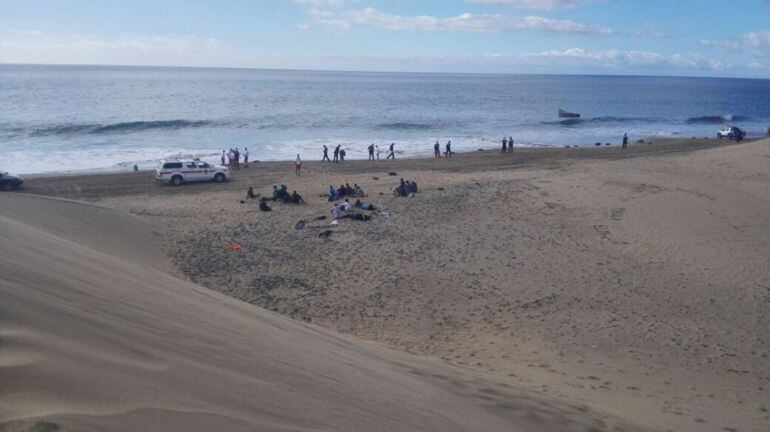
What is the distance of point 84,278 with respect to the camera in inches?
272

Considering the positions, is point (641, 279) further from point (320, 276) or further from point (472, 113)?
point (472, 113)

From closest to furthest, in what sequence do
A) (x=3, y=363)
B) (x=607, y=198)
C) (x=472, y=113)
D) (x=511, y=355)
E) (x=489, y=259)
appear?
(x=3, y=363) → (x=511, y=355) → (x=489, y=259) → (x=607, y=198) → (x=472, y=113)

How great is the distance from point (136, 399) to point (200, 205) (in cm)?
2039

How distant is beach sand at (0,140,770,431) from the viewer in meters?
4.74

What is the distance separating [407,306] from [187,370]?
341 inches

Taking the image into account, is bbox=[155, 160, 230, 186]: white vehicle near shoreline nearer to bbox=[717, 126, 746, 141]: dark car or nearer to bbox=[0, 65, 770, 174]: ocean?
bbox=[0, 65, 770, 174]: ocean

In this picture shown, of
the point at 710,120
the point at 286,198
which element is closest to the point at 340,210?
the point at 286,198

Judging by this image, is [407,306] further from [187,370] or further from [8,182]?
[8,182]

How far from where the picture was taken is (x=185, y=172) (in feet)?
97.0

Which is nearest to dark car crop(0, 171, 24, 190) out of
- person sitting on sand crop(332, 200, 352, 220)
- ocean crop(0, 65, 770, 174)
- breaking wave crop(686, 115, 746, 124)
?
ocean crop(0, 65, 770, 174)

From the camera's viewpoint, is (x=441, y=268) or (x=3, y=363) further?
(x=441, y=268)

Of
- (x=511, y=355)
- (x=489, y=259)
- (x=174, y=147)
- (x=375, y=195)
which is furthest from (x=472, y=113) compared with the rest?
(x=511, y=355)

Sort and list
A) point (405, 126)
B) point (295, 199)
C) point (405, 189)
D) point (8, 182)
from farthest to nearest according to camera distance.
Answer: point (405, 126) < point (8, 182) < point (405, 189) < point (295, 199)

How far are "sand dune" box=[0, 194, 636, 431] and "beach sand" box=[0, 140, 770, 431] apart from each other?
27 millimetres
